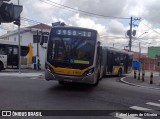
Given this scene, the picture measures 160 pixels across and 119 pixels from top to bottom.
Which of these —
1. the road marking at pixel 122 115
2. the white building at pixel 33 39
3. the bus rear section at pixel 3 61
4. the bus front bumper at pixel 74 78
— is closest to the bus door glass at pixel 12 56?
the bus rear section at pixel 3 61

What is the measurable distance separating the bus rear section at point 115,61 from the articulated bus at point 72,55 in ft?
33.4

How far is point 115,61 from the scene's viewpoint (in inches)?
1147

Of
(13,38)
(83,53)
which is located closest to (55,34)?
(83,53)

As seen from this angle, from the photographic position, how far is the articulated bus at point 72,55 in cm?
1406

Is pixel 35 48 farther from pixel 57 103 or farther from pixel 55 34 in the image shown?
pixel 57 103

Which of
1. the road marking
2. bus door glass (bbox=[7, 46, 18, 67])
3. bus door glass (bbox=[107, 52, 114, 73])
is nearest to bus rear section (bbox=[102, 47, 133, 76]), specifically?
bus door glass (bbox=[107, 52, 114, 73])

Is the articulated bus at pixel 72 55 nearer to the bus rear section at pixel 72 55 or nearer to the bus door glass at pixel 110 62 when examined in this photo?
the bus rear section at pixel 72 55

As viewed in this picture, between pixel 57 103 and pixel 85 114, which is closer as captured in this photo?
pixel 85 114

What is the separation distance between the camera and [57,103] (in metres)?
10.5

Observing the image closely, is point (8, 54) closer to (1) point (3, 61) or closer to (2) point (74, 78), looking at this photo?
(1) point (3, 61)

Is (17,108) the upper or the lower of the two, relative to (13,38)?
lower

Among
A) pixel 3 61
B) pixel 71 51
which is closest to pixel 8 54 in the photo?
pixel 3 61

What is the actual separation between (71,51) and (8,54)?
57.4 ft

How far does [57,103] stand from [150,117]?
3399 millimetres
